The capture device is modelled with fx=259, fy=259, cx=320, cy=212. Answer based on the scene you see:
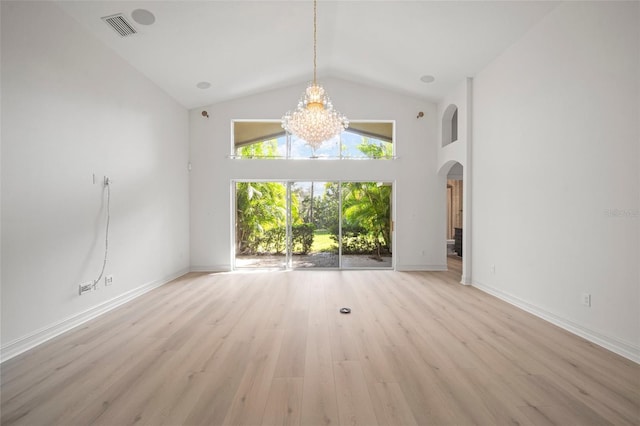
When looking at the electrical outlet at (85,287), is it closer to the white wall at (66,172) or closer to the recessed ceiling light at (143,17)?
the white wall at (66,172)

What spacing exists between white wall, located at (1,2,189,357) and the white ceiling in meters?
0.49

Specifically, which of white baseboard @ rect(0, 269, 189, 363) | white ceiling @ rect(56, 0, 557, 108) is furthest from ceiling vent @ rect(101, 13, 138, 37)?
white baseboard @ rect(0, 269, 189, 363)

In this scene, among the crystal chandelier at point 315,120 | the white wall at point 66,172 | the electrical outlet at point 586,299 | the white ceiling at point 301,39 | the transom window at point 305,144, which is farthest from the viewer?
the transom window at point 305,144

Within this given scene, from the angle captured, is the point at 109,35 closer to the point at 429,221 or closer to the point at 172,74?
the point at 172,74

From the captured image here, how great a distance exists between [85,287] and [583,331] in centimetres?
567

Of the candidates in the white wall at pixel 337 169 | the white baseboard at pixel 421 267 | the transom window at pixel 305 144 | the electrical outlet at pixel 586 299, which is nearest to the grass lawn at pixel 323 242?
the white wall at pixel 337 169

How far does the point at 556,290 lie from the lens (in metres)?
3.06

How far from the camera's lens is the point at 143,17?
3180 millimetres

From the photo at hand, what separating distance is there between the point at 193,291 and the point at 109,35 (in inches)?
149

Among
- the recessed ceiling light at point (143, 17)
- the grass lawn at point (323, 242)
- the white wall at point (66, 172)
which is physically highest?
the recessed ceiling light at point (143, 17)

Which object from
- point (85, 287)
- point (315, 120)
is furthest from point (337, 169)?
point (85, 287)

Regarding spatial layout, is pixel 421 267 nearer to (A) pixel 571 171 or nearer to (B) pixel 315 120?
(A) pixel 571 171

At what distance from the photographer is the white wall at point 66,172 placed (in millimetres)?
2426

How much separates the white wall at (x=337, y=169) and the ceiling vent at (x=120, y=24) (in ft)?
7.96
